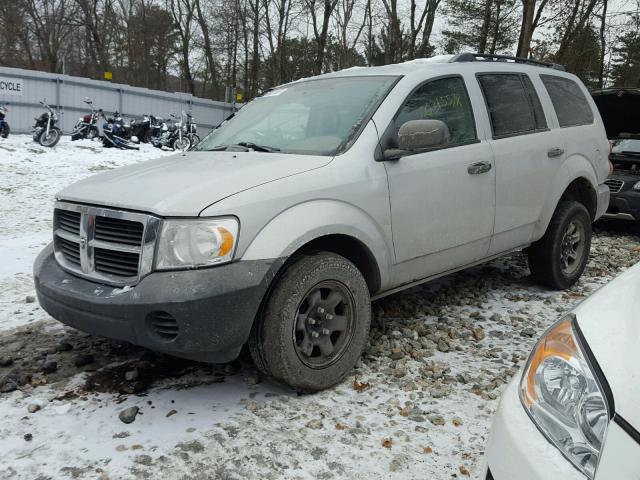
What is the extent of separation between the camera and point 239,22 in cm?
3259

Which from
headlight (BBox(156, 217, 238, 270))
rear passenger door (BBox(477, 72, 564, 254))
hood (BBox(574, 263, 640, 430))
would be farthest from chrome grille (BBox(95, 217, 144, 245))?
rear passenger door (BBox(477, 72, 564, 254))

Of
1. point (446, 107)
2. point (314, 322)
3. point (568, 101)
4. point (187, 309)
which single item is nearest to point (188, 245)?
point (187, 309)

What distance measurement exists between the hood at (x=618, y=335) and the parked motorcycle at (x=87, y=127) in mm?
15962

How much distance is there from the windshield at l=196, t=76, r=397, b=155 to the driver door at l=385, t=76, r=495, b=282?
10.6 inches

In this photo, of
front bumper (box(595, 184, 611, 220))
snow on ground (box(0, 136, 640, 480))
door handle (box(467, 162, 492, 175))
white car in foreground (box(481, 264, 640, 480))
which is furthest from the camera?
front bumper (box(595, 184, 611, 220))

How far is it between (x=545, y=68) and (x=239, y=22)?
101 feet

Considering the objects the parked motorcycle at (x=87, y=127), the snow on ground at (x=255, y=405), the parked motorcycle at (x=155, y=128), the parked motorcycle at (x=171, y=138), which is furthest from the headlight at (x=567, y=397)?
the parked motorcycle at (x=155, y=128)

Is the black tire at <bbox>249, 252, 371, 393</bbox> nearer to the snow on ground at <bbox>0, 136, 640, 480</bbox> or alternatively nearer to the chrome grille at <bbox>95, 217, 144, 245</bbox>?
the snow on ground at <bbox>0, 136, 640, 480</bbox>

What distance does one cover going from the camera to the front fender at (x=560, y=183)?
4.43 m

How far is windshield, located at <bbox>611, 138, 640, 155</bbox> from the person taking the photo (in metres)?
8.32

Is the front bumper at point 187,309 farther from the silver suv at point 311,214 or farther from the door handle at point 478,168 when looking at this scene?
the door handle at point 478,168

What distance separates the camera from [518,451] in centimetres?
143

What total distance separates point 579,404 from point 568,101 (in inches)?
163

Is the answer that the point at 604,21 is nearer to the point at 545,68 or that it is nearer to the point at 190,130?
the point at 190,130
